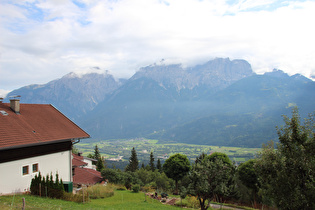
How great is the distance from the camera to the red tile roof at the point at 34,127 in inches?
596

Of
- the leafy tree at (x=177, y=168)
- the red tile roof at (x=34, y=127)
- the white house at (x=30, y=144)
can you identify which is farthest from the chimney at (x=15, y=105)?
the leafy tree at (x=177, y=168)

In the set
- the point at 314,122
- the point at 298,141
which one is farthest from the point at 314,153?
the point at 314,122

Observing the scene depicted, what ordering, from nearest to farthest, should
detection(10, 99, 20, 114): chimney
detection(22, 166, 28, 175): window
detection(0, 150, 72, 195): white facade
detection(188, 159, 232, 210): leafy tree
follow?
detection(0, 150, 72, 195): white facade
detection(22, 166, 28, 175): window
detection(188, 159, 232, 210): leafy tree
detection(10, 99, 20, 114): chimney

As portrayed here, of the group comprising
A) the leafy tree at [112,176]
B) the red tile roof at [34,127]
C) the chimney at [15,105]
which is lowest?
the leafy tree at [112,176]

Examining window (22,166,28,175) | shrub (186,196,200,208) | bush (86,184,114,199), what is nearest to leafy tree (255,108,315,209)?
shrub (186,196,200,208)

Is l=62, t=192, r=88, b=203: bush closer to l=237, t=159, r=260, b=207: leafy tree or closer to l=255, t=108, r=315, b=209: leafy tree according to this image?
l=255, t=108, r=315, b=209: leafy tree

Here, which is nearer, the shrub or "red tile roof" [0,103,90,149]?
"red tile roof" [0,103,90,149]

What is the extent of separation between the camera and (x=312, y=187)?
9.30 meters

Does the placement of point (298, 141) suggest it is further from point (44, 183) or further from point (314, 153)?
point (44, 183)

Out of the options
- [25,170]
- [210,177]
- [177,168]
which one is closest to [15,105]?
[25,170]

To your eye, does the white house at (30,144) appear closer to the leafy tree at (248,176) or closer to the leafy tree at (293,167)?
the leafy tree at (293,167)

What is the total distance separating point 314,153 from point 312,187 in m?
1.47

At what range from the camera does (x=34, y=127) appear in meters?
17.8

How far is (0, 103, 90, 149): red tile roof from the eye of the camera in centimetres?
1513
